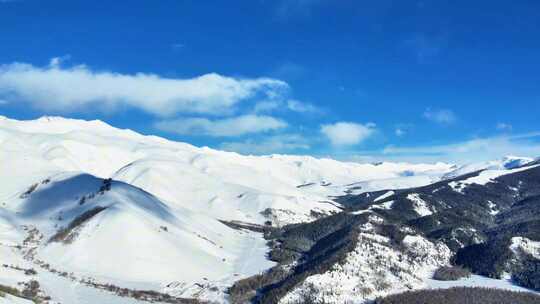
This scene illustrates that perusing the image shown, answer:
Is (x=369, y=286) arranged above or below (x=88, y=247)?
below

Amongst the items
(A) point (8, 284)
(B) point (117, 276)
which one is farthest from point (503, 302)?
(A) point (8, 284)

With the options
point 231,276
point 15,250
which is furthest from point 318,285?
point 15,250

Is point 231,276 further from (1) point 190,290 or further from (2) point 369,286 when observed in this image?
(2) point 369,286

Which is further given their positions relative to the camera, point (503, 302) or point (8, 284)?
point (503, 302)

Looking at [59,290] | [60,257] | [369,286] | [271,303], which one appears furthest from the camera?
[60,257]

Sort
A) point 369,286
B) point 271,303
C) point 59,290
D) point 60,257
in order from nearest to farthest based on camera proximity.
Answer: point 59,290 < point 271,303 < point 369,286 < point 60,257

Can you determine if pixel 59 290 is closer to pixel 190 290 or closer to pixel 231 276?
pixel 190 290

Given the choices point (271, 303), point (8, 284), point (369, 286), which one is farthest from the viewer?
point (369, 286)

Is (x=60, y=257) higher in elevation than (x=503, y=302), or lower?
higher

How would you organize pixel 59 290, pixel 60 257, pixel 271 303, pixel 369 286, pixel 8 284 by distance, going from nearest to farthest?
pixel 8 284
pixel 59 290
pixel 271 303
pixel 369 286
pixel 60 257
